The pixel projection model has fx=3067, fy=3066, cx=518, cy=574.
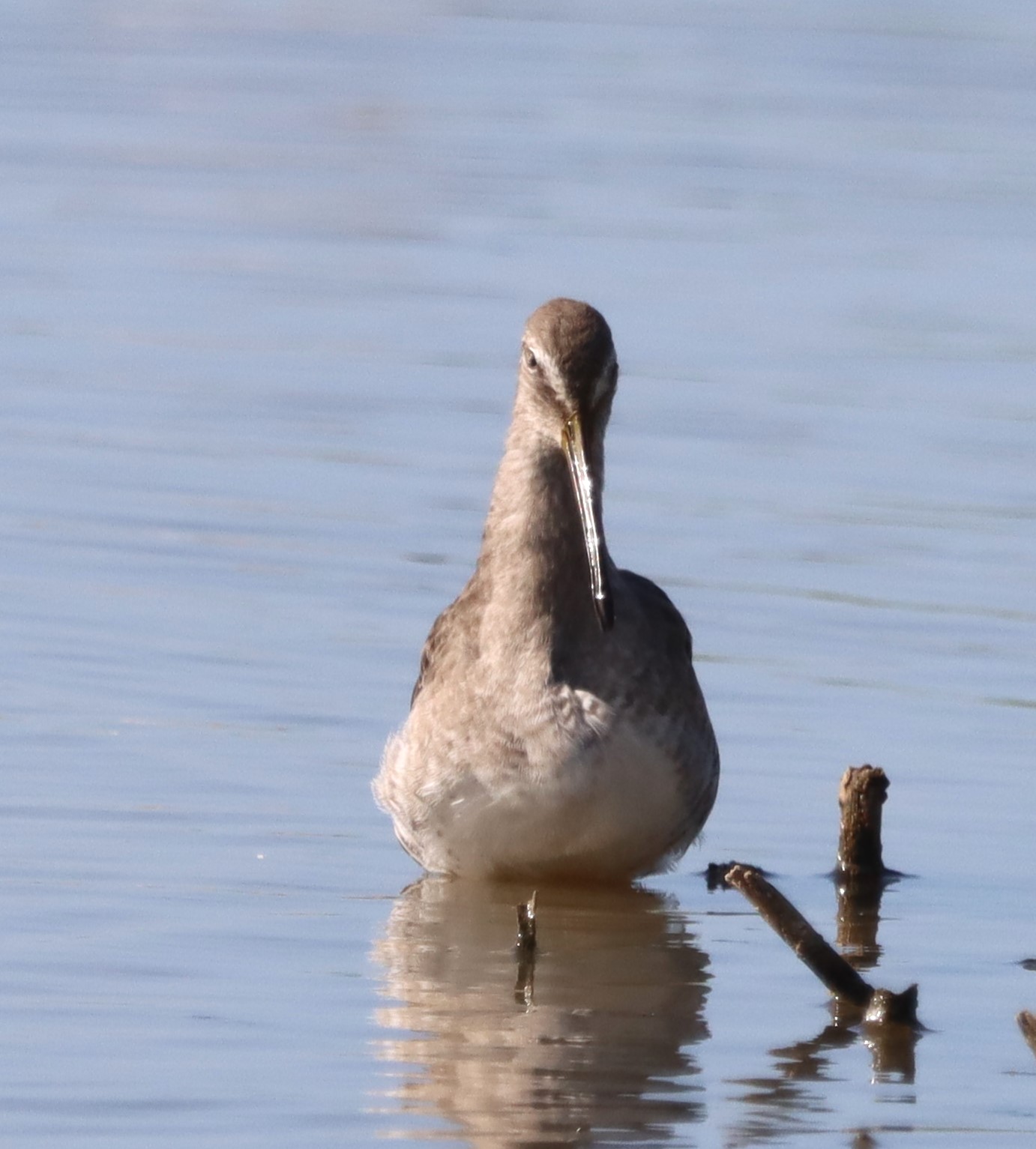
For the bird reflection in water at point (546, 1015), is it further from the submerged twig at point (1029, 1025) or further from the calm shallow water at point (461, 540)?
the submerged twig at point (1029, 1025)

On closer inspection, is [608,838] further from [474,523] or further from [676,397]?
[676,397]

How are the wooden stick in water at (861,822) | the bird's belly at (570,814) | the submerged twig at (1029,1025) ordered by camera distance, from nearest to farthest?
1. the submerged twig at (1029,1025)
2. the bird's belly at (570,814)
3. the wooden stick in water at (861,822)

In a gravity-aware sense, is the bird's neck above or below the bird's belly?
above

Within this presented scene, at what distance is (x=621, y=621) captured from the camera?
29.8 feet

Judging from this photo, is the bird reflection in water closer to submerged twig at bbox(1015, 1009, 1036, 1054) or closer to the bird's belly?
the bird's belly

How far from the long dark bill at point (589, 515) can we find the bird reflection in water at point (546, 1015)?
0.88 meters

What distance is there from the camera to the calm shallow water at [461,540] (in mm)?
7398

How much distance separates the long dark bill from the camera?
8.78 m

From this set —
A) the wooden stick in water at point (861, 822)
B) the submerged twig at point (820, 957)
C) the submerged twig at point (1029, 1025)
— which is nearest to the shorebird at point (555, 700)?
the wooden stick in water at point (861, 822)

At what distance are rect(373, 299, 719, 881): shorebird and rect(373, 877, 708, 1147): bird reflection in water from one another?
0.16 meters

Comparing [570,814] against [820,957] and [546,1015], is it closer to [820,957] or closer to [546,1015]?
[546,1015]

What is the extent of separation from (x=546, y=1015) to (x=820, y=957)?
A: 2.50ft

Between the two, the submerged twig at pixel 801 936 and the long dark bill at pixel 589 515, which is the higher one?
the long dark bill at pixel 589 515

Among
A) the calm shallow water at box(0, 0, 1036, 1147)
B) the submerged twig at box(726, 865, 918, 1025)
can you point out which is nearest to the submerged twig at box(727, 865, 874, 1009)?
the submerged twig at box(726, 865, 918, 1025)
